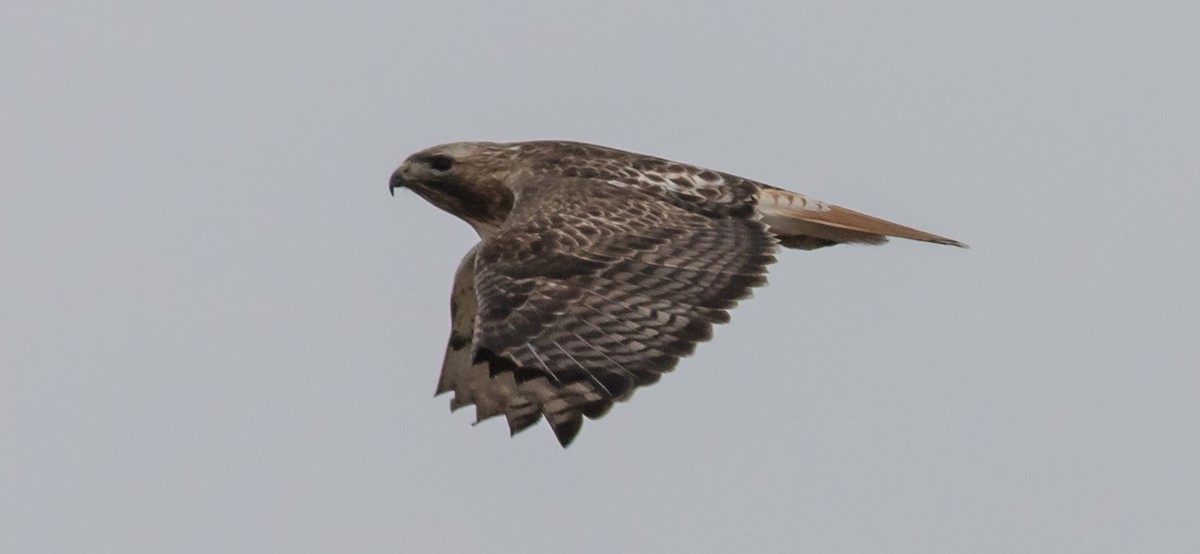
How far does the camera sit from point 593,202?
960 cm

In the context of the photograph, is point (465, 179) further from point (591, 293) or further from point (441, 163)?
point (591, 293)

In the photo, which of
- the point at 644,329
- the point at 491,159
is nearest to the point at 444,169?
the point at 491,159

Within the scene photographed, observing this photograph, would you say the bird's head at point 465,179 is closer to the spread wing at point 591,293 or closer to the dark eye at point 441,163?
the dark eye at point 441,163

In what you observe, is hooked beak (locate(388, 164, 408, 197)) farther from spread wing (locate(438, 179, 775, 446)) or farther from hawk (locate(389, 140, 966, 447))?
spread wing (locate(438, 179, 775, 446))

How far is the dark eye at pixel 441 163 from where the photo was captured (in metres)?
10.8

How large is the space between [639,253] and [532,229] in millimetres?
476

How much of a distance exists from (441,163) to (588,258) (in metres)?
1.95

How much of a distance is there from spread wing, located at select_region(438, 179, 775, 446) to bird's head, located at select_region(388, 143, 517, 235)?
0.53 meters

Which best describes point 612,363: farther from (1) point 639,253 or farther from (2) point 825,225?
(2) point 825,225

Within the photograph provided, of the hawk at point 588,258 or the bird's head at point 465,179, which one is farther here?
the bird's head at point 465,179

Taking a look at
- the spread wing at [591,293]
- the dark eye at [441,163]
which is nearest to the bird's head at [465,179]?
the dark eye at [441,163]

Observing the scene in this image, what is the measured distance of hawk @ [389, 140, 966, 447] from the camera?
847 cm

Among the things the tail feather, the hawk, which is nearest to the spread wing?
the hawk

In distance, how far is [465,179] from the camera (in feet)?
35.0
